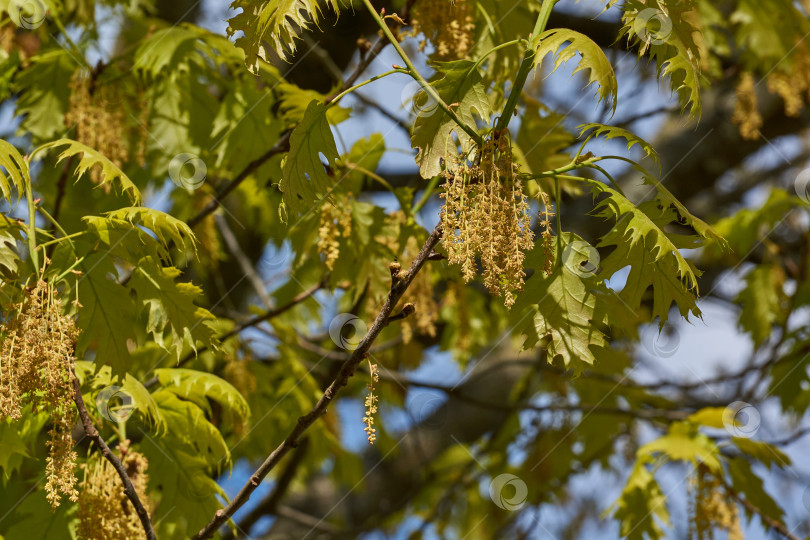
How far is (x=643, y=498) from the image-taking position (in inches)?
132

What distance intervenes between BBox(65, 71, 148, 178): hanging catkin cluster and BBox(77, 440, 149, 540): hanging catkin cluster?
996mm

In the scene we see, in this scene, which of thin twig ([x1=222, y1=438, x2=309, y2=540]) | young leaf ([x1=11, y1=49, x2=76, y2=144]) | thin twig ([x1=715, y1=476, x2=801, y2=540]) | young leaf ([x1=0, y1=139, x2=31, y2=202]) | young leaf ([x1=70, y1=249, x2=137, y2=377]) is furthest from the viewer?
thin twig ([x1=222, y1=438, x2=309, y2=540])

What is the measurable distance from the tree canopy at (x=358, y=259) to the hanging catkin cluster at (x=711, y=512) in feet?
0.04

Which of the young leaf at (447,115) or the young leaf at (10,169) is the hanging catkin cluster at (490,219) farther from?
the young leaf at (10,169)

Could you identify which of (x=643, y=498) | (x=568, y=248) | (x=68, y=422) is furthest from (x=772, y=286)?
(x=68, y=422)

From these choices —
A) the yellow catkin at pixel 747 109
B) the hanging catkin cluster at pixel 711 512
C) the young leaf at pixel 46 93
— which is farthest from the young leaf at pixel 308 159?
the yellow catkin at pixel 747 109

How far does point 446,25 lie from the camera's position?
7.98ft

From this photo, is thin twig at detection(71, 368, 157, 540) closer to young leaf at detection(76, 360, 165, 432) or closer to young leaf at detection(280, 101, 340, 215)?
young leaf at detection(76, 360, 165, 432)

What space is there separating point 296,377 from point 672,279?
2093 mm

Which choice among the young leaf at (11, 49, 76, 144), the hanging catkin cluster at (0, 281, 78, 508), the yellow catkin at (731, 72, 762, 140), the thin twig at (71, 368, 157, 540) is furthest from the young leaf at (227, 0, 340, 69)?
the yellow catkin at (731, 72, 762, 140)

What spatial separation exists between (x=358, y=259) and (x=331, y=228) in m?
0.26

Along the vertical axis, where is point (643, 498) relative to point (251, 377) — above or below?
below

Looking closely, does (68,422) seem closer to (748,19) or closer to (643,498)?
(643,498)

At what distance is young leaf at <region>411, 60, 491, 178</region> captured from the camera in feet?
5.98
